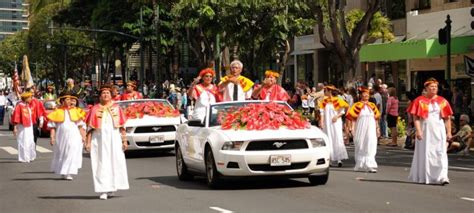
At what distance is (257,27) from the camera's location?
36.3 metres

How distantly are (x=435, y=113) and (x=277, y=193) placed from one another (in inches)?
122

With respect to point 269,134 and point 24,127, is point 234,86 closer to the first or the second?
point 269,134

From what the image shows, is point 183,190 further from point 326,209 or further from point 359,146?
point 359,146

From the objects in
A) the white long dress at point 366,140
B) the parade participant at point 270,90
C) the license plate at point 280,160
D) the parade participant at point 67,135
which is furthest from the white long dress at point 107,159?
the white long dress at point 366,140

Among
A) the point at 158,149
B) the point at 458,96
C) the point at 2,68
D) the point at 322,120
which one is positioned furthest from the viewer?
the point at 2,68

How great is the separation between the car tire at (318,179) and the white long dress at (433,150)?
1.59 m

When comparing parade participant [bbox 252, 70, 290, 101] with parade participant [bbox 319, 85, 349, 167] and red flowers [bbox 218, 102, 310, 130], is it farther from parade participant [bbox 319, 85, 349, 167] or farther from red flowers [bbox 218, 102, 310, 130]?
red flowers [bbox 218, 102, 310, 130]

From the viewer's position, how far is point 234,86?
16641mm

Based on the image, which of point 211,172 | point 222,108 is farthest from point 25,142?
point 211,172

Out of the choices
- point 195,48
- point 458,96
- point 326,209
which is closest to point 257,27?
point 195,48

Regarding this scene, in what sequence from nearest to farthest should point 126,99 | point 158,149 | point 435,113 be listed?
1. point 435,113
2. point 158,149
3. point 126,99

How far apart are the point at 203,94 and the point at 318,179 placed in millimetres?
3963

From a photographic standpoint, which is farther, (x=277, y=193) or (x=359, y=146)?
(x=359, y=146)

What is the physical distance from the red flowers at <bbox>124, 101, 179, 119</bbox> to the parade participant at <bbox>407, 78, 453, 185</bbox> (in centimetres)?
876
